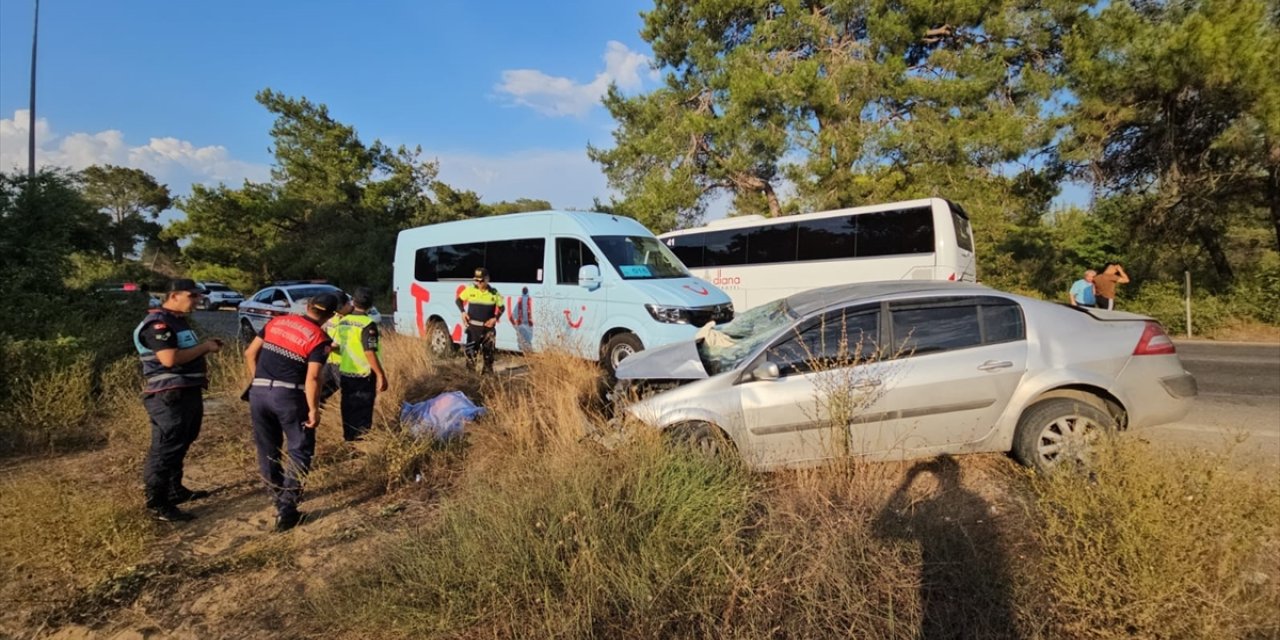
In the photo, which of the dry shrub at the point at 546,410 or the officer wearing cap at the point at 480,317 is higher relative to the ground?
the officer wearing cap at the point at 480,317

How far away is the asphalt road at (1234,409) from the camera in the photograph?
4703 millimetres

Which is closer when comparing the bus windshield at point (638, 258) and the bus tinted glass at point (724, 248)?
the bus windshield at point (638, 258)

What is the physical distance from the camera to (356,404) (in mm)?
5062

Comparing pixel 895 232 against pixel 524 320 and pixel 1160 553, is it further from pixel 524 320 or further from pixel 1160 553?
pixel 1160 553

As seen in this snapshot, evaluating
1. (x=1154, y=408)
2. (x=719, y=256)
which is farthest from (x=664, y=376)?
(x=719, y=256)

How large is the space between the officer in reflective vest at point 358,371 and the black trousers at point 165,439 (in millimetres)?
1127

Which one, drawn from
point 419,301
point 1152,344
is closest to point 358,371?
point 419,301

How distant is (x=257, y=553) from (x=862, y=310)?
414 cm

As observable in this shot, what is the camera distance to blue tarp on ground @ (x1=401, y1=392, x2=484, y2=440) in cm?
491

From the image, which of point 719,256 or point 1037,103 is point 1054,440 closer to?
point 719,256

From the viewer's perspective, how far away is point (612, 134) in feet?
71.9

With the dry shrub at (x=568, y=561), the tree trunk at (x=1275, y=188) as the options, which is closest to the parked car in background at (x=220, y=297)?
the dry shrub at (x=568, y=561)

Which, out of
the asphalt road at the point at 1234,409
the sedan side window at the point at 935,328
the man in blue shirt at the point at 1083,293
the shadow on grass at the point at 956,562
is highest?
the man in blue shirt at the point at 1083,293

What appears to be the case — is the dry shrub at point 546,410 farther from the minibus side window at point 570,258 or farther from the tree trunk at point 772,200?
the tree trunk at point 772,200
